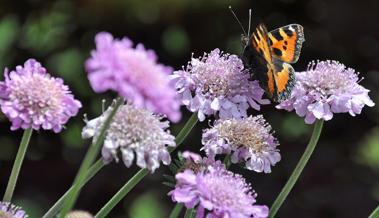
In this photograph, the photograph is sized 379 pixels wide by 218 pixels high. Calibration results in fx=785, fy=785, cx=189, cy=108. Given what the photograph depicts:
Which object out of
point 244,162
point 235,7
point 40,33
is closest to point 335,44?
point 235,7

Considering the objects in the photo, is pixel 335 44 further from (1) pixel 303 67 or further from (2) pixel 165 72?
(2) pixel 165 72

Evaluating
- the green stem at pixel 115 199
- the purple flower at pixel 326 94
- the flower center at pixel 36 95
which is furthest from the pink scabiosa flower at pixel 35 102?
the purple flower at pixel 326 94

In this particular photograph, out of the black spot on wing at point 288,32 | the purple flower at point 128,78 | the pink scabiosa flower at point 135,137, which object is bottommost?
the black spot on wing at point 288,32

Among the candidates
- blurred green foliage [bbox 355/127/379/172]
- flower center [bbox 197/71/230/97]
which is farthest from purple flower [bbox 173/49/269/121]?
blurred green foliage [bbox 355/127/379/172]

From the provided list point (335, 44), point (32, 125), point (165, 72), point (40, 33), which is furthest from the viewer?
point (335, 44)

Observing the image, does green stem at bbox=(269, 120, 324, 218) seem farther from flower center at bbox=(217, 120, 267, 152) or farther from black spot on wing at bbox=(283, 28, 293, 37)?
black spot on wing at bbox=(283, 28, 293, 37)

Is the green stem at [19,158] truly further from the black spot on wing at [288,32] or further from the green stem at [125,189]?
the black spot on wing at [288,32]
